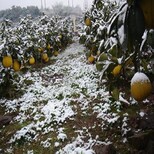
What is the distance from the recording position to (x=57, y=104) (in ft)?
13.0

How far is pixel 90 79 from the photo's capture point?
5.11 meters

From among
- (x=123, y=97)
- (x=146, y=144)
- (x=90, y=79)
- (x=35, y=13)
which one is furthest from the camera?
(x=35, y=13)

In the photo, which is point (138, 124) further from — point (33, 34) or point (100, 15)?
point (33, 34)

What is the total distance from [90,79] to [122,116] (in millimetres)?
2164

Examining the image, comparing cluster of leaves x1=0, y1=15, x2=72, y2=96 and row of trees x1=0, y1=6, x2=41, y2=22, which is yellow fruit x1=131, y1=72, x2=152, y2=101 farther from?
row of trees x1=0, y1=6, x2=41, y2=22

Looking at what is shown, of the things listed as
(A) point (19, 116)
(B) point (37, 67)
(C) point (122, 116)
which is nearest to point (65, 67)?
(B) point (37, 67)

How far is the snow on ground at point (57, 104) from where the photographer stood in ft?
9.77

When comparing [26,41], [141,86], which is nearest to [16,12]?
[26,41]

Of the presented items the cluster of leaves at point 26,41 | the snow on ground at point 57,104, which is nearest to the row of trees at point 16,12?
the cluster of leaves at point 26,41

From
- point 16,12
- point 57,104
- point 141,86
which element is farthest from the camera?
point 16,12

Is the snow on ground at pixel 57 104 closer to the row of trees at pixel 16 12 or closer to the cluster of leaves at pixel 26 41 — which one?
the cluster of leaves at pixel 26 41

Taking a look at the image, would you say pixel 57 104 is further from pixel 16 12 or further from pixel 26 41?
pixel 16 12

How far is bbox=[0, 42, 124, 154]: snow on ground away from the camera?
117 inches

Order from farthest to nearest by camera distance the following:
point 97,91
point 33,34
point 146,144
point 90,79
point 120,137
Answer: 1. point 33,34
2. point 90,79
3. point 97,91
4. point 120,137
5. point 146,144
